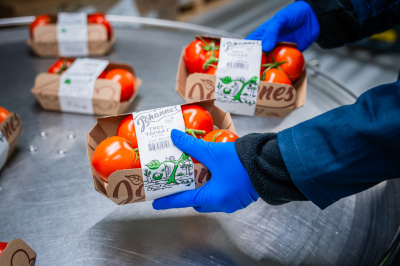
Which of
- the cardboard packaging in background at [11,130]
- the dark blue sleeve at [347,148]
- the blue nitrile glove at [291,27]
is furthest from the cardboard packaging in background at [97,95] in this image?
the dark blue sleeve at [347,148]

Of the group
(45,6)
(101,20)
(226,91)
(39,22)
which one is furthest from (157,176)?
(45,6)

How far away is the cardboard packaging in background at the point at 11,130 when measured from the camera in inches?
37.4

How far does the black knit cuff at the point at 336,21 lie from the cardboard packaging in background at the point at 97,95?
734 millimetres

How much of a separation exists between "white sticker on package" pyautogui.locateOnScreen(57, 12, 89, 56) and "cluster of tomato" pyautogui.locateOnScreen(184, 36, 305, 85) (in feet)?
1.76

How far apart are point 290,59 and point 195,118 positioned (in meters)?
0.43

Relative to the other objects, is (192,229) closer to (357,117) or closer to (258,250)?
(258,250)

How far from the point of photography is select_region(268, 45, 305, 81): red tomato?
1079mm

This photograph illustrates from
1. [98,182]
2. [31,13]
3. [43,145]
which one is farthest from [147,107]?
[31,13]

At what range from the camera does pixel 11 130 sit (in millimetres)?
979

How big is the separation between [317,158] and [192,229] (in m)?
0.36

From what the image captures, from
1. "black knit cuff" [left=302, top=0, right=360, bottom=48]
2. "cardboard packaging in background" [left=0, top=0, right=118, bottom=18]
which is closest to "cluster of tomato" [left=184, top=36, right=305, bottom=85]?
"black knit cuff" [left=302, top=0, right=360, bottom=48]

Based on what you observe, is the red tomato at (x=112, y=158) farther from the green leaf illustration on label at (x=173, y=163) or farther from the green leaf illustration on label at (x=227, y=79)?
the green leaf illustration on label at (x=227, y=79)

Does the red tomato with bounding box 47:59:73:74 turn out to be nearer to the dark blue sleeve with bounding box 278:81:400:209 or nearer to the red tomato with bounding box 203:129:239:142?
the red tomato with bounding box 203:129:239:142

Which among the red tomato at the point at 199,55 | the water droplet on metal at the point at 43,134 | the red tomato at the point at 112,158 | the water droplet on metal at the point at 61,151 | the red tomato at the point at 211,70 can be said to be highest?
the red tomato at the point at 199,55
